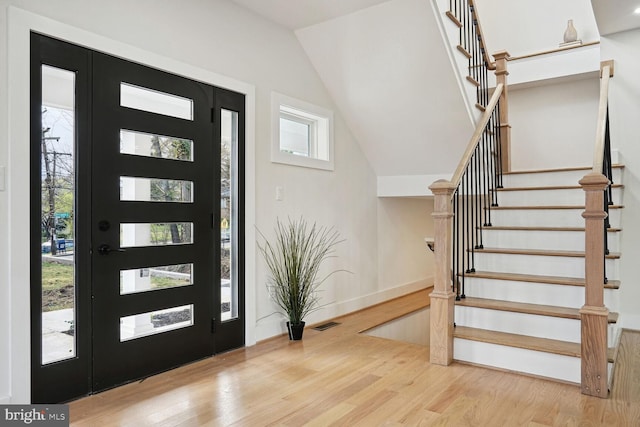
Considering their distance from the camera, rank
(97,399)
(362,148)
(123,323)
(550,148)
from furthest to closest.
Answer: (550,148) < (362,148) < (123,323) < (97,399)

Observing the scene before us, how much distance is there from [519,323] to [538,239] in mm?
919

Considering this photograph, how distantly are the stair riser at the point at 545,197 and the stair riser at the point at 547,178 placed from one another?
0.17 metres

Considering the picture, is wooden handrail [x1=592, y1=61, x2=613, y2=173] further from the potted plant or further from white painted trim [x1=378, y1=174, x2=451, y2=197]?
the potted plant

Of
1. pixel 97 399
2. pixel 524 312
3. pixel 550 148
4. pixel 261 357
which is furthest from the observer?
pixel 550 148

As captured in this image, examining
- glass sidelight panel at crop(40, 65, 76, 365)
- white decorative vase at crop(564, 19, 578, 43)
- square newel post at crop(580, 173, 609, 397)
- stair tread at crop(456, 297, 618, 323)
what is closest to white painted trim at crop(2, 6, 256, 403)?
glass sidelight panel at crop(40, 65, 76, 365)

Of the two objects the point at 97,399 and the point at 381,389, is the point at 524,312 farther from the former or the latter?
the point at 97,399

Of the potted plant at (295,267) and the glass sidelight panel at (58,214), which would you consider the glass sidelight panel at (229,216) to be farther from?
the glass sidelight panel at (58,214)

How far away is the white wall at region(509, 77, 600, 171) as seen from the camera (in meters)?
5.14

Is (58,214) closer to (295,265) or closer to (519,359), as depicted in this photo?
(295,265)

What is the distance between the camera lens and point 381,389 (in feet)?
8.79

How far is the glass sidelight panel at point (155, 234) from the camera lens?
111 inches

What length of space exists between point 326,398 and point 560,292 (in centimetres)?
182
